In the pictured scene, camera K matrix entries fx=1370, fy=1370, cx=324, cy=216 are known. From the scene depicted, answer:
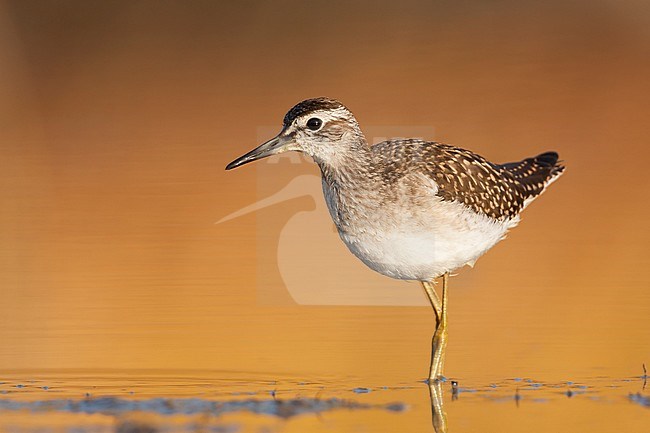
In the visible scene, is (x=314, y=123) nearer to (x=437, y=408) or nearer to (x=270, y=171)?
(x=437, y=408)

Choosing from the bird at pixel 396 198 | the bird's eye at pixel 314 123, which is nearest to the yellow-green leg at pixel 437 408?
the bird at pixel 396 198

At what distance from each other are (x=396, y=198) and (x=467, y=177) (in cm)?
80

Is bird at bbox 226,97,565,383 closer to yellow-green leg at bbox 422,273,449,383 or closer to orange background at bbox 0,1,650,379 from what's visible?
yellow-green leg at bbox 422,273,449,383

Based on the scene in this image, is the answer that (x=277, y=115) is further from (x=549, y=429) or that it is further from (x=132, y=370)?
(x=549, y=429)

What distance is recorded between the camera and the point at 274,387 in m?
8.38

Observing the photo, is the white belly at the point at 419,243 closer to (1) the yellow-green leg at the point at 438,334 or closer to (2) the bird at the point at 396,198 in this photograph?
(2) the bird at the point at 396,198

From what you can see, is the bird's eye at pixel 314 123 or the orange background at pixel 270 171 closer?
the bird's eye at pixel 314 123

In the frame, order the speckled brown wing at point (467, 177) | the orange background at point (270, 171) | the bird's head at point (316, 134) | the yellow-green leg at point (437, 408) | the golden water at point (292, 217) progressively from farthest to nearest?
the orange background at point (270, 171)
the speckled brown wing at point (467, 177)
the bird's head at point (316, 134)
the golden water at point (292, 217)
the yellow-green leg at point (437, 408)

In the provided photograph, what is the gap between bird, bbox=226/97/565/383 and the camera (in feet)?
28.2

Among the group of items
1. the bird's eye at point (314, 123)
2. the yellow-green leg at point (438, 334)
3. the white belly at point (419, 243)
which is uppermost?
the bird's eye at point (314, 123)

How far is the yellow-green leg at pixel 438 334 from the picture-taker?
28.8ft

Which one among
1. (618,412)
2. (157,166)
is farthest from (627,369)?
(157,166)

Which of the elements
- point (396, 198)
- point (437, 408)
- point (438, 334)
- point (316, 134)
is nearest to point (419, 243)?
point (396, 198)

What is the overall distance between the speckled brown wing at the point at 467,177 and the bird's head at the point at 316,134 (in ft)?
A: 1.09
